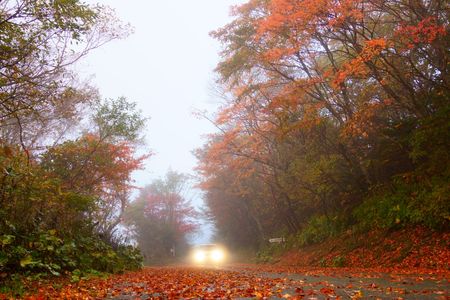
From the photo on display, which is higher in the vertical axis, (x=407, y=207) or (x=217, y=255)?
(x=407, y=207)

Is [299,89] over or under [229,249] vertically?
over

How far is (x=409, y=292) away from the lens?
18.5 feet

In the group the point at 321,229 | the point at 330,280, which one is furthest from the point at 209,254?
the point at 330,280

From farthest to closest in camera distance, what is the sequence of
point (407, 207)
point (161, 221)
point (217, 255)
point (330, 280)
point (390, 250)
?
point (161, 221), point (217, 255), point (407, 207), point (390, 250), point (330, 280)

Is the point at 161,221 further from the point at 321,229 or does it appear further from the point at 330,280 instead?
the point at 330,280

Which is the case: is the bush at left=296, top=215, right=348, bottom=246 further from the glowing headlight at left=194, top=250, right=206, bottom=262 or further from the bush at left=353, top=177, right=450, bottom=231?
the glowing headlight at left=194, top=250, right=206, bottom=262

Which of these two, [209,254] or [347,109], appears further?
[209,254]

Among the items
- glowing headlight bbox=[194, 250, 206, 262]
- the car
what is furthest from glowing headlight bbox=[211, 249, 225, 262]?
glowing headlight bbox=[194, 250, 206, 262]

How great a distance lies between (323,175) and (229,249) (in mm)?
24406

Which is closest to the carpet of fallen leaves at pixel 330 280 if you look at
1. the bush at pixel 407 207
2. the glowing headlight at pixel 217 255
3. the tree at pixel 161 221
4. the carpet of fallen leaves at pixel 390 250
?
the carpet of fallen leaves at pixel 390 250

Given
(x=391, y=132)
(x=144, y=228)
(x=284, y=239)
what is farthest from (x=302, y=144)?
(x=144, y=228)

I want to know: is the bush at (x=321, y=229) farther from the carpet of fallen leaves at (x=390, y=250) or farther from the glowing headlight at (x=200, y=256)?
the glowing headlight at (x=200, y=256)

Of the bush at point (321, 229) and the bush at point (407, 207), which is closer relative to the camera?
the bush at point (407, 207)

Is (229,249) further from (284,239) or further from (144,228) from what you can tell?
(284,239)
